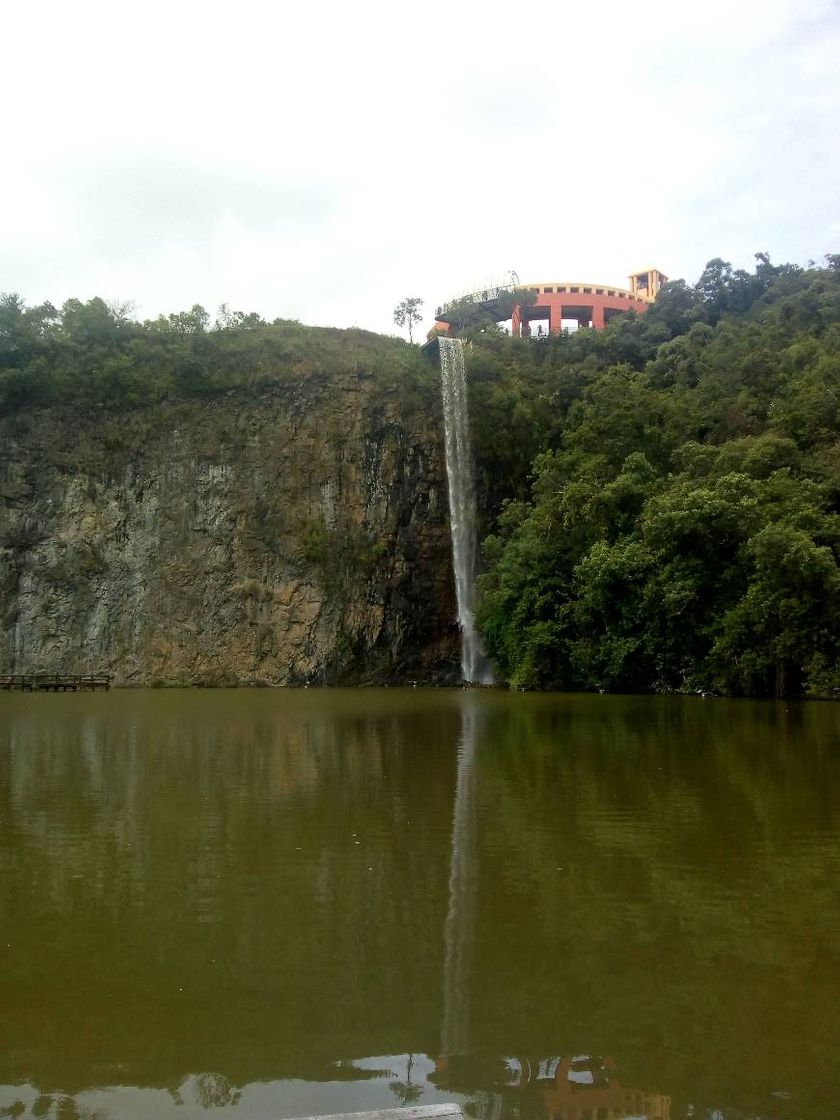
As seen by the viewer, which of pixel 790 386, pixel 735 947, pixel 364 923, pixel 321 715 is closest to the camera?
pixel 735 947

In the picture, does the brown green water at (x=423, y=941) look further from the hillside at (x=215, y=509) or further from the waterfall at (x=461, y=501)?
the hillside at (x=215, y=509)

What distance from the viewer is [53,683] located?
3059cm

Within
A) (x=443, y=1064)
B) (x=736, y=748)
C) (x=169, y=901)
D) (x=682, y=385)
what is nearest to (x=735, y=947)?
(x=443, y=1064)

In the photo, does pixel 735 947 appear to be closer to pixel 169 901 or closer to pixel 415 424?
pixel 169 901

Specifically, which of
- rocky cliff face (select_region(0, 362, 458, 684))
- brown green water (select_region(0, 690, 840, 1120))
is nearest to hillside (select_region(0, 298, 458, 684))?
rocky cliff face (select_region(0, 362, 458, 684))

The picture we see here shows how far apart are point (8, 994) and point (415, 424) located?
1381 inches

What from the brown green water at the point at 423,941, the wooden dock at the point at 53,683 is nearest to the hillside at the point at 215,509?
the wooden dock at the point at 53,683

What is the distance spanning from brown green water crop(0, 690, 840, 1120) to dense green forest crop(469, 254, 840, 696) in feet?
46.2

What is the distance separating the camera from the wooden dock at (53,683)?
30703 mm

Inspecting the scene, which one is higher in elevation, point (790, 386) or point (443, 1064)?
point (790, 386)

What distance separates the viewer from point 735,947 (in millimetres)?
4766

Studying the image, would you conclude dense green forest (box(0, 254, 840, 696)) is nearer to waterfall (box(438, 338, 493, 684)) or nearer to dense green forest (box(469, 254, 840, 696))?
dense green forest (box(469, 254, 840, 696))

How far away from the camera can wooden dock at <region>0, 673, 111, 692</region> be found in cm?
3070

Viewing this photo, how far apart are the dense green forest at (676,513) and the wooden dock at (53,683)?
13.1 meters
